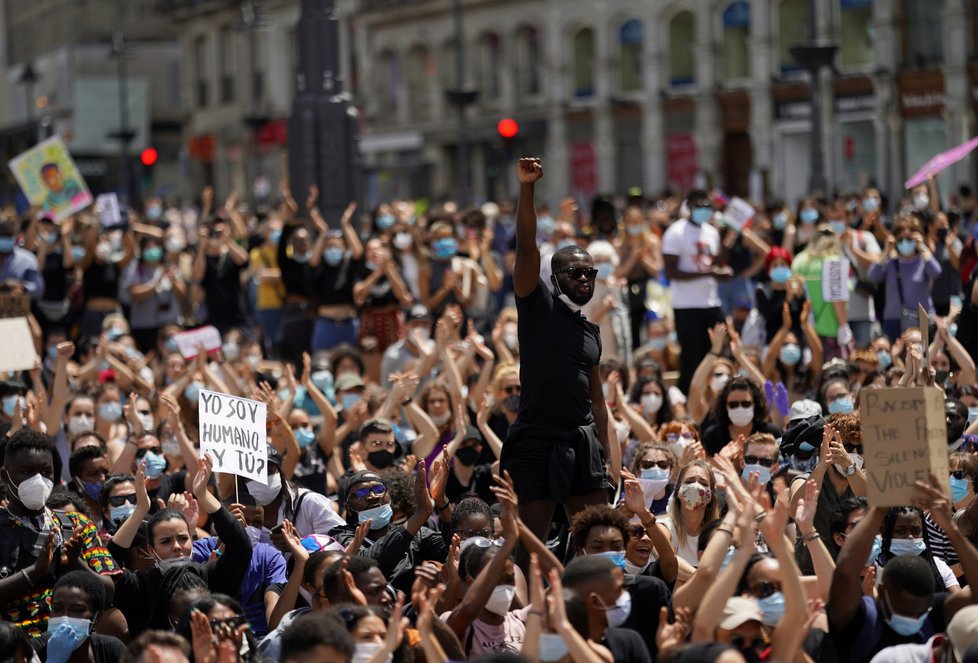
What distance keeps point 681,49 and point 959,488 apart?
33.2m

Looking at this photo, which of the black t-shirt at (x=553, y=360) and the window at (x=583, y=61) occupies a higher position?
the window at (x=583, y=61)

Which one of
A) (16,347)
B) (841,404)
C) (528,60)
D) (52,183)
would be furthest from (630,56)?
(841,404)

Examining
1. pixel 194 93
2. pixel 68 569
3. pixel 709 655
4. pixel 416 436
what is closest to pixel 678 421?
pixel 416 436

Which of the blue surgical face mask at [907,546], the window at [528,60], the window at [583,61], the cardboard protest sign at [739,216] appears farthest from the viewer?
the window at [528,60]

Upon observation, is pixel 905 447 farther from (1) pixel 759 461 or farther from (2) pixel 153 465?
(2) pixel 153 465

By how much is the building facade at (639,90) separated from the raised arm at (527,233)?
20.0 meters

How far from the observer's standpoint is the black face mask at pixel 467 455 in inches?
413

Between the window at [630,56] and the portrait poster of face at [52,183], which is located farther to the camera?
the window at [630,56]

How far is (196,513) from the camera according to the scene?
8398mm

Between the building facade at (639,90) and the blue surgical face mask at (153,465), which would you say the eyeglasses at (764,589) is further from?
the building facade at (639,90)

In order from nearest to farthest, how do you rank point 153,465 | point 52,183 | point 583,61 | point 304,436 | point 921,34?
point 153,465, point 304,436, point 52,183, point 921,34, point 583,61

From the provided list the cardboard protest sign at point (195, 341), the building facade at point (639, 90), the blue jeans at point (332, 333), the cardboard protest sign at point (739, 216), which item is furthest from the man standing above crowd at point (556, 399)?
the building facade at point (639, 90)

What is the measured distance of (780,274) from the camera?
1479 cm

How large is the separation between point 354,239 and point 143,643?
34.3ft
